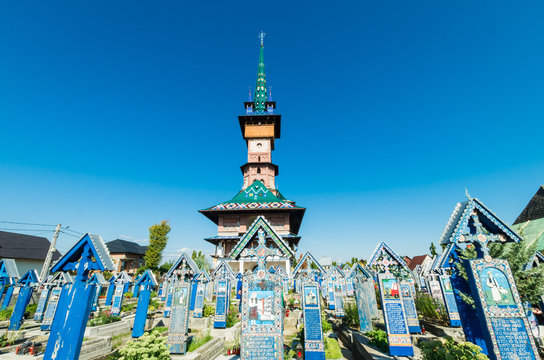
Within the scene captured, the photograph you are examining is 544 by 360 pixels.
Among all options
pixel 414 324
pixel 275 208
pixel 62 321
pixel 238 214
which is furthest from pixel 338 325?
pixel 238 214

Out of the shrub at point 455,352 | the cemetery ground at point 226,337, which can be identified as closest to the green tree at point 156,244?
the cemetery ground at point 226,337

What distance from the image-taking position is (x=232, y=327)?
43.6 ft

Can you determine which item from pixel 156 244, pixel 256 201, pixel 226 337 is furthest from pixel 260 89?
pixel 226 337

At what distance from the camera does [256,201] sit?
117ft

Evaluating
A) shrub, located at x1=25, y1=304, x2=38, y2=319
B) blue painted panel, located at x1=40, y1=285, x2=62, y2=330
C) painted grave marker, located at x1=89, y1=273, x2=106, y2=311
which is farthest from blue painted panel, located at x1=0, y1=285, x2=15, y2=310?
painted grave marker, located at x1=89, y1=273, x2=106, y2=311

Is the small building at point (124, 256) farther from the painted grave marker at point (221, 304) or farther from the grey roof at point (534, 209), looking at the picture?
the grey roof at point (534, 209)

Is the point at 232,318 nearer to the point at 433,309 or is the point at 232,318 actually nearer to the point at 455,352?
the point at 433,309

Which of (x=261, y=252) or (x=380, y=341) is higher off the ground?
(x=261, y=252)

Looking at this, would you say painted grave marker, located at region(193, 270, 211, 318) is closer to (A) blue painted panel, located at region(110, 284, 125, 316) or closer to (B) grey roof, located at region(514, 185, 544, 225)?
(A) blue painted panel, located at region(110, 284, 125, 316)

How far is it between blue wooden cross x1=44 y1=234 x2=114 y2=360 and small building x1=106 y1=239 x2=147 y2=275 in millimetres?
47016

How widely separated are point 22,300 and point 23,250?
3175 centimetres

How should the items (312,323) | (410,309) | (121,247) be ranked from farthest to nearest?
(121,247)
(410,309)
(312,323)

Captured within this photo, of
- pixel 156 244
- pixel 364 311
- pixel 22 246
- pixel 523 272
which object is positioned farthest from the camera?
pixel 156 244

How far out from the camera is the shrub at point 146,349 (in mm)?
5738
